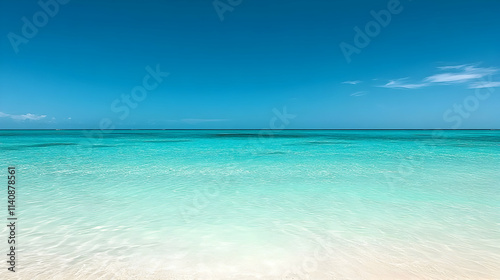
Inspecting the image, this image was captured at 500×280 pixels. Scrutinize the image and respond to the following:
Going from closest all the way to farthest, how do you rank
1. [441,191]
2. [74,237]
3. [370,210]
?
[74,237], [370,210], [441,191]

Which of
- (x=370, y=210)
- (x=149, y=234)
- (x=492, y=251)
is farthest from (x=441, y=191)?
(x=149, y=234)

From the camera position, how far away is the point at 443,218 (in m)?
4.90

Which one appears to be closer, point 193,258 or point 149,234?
point 193,258

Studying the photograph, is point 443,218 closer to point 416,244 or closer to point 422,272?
point 416,244

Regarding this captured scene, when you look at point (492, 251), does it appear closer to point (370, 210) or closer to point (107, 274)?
point (370, 210)

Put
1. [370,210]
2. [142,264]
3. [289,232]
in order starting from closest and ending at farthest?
[142,264]
[289,232]
[370,210]

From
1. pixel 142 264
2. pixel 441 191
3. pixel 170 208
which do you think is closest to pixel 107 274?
pixel 142 264

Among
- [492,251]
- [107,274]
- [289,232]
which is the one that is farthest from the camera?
[289,232]

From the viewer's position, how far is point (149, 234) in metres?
4.20

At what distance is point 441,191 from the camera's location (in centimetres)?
705

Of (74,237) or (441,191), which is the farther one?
(441,191)

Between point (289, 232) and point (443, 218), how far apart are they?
9.96ft

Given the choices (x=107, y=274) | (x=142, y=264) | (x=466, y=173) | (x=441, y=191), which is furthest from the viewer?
(x=466, y=173)

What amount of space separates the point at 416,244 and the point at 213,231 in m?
3.10
